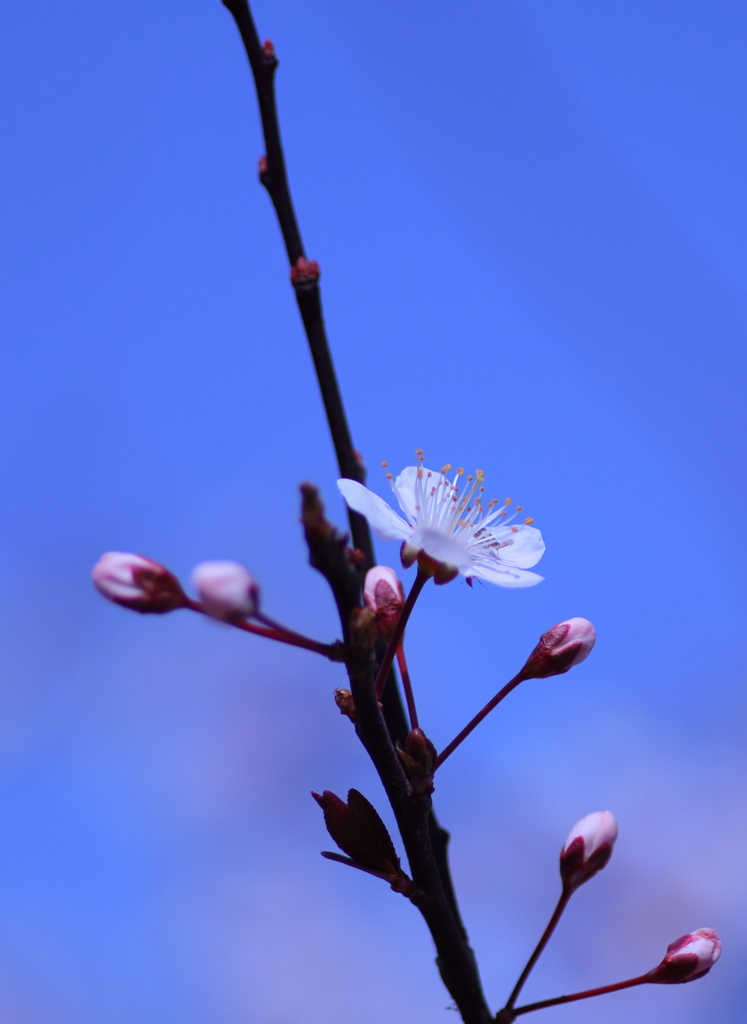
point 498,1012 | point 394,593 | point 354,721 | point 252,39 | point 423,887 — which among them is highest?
point 252,39

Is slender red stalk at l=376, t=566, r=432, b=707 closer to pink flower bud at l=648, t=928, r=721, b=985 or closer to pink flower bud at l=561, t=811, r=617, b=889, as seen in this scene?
pink flower bud at l=561, t=811, r=617, b=889

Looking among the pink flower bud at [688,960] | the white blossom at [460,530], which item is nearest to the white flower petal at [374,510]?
the white blossom at [460,530]

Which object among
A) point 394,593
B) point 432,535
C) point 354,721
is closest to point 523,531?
point 432,535

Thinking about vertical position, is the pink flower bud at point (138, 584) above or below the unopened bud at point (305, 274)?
below

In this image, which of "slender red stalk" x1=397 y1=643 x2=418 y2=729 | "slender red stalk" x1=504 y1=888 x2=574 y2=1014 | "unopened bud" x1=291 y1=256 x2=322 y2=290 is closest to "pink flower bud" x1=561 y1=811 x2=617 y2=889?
"slender red stalk" x1=504 y1=888 x2=574 y2=1014

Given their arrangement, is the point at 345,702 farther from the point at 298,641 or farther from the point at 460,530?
the point at 460,530

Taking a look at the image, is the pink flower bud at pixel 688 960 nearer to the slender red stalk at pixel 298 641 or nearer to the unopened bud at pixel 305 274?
the slender red stalk at pixel 298 641

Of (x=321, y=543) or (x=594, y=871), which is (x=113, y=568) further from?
(x=594, y=871)
